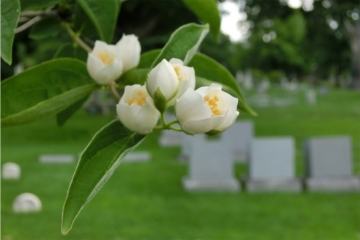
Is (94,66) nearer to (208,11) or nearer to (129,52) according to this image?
(129,52)

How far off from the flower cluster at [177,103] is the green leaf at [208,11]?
0.71 feet

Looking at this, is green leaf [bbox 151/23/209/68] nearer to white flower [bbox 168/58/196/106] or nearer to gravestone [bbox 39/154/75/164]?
white flower [bbox 168/58/196/106]

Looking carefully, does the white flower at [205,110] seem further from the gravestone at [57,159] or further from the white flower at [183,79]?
the gravestone at [57,159]

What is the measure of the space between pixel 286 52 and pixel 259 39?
2.50 meters

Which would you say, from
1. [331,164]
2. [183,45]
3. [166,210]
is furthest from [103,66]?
[331,164]

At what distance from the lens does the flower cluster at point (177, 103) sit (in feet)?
2.08

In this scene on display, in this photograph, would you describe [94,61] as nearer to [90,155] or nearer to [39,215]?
[90,155]

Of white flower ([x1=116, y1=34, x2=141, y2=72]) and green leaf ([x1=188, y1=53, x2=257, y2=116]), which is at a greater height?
white flower ([x1=116, y1=34, x2=141, y2=72])

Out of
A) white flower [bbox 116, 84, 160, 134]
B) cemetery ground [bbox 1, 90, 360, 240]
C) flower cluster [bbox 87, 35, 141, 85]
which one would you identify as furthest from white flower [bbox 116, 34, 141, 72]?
cemetery ground [bbox 1, 90, 360, 240]

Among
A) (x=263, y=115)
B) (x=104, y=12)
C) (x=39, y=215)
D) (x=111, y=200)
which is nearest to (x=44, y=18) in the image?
(x=104, y=12)

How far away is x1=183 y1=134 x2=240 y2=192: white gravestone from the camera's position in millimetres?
7297

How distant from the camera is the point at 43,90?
2.53ft

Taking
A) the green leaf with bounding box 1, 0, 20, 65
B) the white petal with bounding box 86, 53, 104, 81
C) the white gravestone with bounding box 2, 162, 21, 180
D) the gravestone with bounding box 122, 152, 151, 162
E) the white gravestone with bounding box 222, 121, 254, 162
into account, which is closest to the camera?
the green leaf with bounding box 1, 0, 20, 65

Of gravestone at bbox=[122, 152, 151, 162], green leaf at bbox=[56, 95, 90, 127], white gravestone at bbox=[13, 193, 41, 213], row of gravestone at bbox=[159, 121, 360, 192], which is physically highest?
green leaf at bbox=[56, 95, 90, 127]
